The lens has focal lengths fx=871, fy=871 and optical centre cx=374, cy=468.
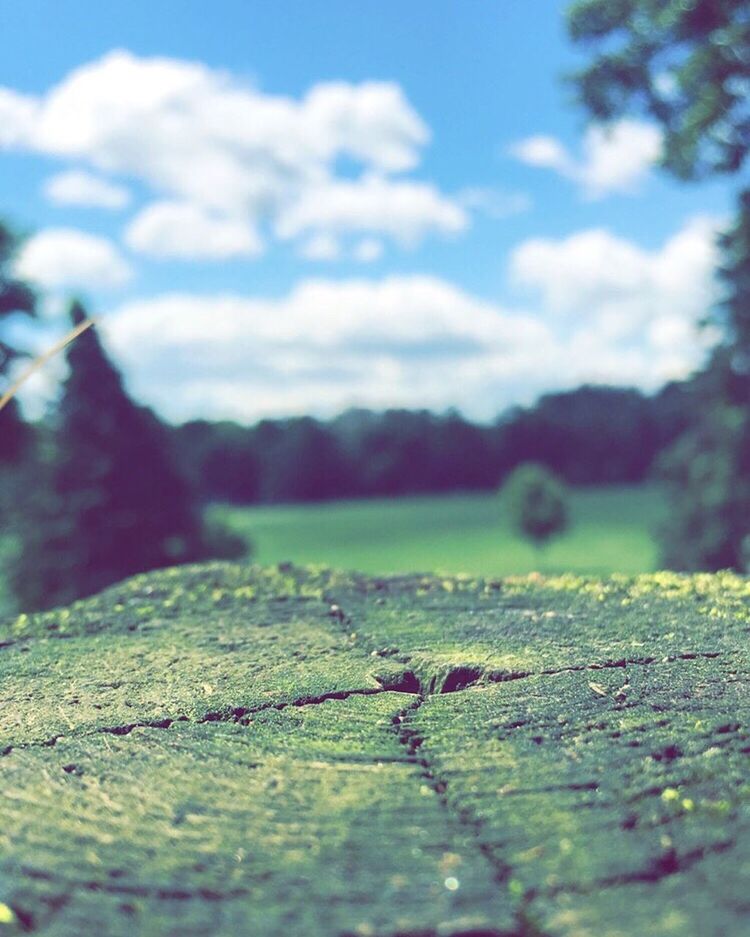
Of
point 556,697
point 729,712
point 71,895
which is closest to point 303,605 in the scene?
point 556,697

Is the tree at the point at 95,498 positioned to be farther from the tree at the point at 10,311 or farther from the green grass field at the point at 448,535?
the green grass field at the point at 448,535

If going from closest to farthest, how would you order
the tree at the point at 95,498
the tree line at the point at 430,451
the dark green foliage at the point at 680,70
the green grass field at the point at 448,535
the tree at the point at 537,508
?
the dark green foliage at the point at 680,70, the tree at the point at 95,498, the green grass field at the point at 448,535, the tree at the point at 537,508, the tree line at the point at 430,451

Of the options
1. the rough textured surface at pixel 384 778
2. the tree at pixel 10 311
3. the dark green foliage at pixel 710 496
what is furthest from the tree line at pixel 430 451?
the rough textured surface at pixel 384 778

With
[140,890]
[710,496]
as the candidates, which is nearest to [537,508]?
[710,496]

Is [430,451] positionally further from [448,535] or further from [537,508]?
[537,508]

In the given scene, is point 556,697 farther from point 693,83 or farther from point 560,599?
point 693,83

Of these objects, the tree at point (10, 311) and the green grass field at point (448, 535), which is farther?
the green grass field at point (448, 535)

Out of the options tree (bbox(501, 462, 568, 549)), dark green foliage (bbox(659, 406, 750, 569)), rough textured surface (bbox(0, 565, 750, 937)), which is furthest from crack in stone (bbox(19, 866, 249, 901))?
tree (bbox(501, 462, 568, 549))
